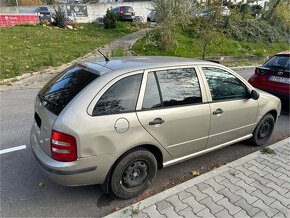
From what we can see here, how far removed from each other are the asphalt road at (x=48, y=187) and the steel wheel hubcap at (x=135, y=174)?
0.20 m

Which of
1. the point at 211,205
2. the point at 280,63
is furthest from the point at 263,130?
the point at 280,63

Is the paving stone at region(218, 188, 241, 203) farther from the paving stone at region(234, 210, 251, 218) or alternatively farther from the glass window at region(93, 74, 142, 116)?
the glass window at region(93, 74, 142, 116)

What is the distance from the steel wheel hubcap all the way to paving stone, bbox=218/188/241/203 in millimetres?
945

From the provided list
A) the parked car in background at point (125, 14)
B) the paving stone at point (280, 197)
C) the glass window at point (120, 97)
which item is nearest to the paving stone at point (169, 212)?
the glass window at point (120, 97)

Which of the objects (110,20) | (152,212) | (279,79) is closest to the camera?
(152,212)

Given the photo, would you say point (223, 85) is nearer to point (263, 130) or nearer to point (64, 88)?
point (263, 130)

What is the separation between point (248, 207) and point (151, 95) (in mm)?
1656

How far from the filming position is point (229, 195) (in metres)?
3.09

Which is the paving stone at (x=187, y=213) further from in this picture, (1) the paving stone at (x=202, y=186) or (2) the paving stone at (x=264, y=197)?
Result: (2) the paving stone at (x=264, y=197)

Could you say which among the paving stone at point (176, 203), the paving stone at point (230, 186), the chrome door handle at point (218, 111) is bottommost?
the paving stone at point (230, 186)

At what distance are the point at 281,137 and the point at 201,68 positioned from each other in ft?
8.61

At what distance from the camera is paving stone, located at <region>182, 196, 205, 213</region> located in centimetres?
283

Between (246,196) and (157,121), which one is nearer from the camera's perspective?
(157,121)

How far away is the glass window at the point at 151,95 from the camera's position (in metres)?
2.92
